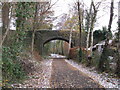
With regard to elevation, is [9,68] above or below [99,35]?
below

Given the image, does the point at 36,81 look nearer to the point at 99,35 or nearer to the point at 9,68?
the point at 9,68

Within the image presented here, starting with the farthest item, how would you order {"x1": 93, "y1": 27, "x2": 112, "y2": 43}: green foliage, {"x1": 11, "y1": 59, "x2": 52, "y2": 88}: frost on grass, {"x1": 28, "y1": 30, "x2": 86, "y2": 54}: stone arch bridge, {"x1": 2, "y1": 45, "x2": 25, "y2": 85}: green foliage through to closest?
{"x1": 93, "y1": 27, "x2": 112, "y2": 43}: green foliage, {"x1": 28, "y1": 30, "x2": 86, "y2": 54}: stone arch bridge, {"x1": 11, "y1": 59, "x2": 52, "y2": 88}: frost on grass, {"x1": 2, "y1": 45, "x2": 25, "y2": 85}: green foliage

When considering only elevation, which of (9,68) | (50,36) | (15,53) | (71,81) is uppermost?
(50,36)

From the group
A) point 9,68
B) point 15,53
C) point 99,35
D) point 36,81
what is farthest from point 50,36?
point 9,68

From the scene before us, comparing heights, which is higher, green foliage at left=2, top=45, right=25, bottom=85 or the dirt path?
green foliage at left=2, top=45, right=25, bottom=85

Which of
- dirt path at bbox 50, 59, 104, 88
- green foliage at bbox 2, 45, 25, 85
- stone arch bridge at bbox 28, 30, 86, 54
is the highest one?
stone arch bridge at bbox 28, 30, 86, 54

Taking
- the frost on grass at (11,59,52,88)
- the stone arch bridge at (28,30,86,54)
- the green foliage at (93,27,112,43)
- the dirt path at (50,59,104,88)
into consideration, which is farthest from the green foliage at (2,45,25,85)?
the green foliage at (93,27,112,43)

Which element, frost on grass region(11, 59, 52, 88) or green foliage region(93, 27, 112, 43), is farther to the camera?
green foliage region(93, 27, 112, 43)

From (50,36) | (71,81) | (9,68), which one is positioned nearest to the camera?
(9,68)

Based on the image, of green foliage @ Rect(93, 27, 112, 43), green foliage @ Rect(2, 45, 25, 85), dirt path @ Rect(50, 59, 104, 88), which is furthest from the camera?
green foliage @ Rect(93, 27, 112, 43)

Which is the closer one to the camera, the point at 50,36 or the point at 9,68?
the point at 9,68

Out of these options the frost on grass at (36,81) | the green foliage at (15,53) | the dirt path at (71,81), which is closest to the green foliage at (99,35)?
the dirt path at (71,81)

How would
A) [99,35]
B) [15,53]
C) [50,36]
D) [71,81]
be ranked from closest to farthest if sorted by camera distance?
[15,53], [71,81], [50,36], [99,35]

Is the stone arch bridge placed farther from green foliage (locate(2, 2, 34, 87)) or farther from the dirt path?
green foliage (locate(2, 2, 34, 87))
